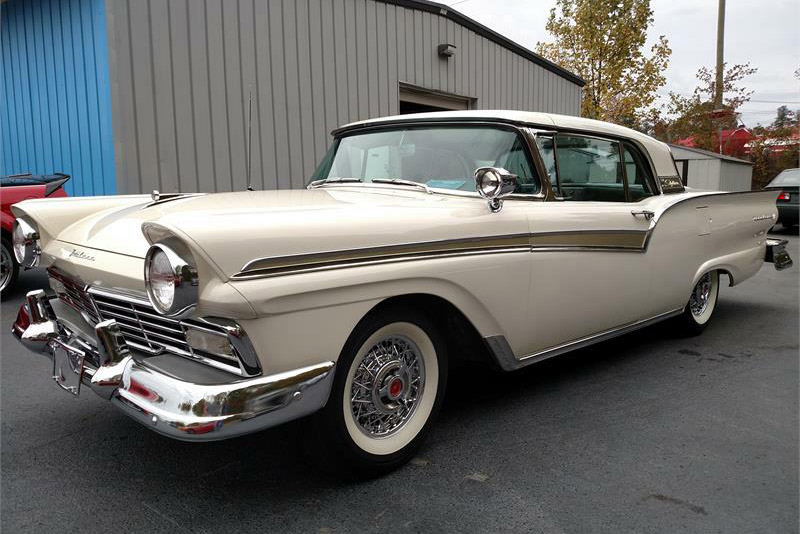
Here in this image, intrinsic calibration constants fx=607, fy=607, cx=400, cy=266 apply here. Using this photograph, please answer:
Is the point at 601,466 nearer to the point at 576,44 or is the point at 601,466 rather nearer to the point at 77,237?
the point at 77,237

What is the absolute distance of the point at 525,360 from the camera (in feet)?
9.92

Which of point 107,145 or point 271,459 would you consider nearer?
point 271,459

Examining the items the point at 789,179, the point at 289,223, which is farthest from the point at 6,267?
the point at 789,179

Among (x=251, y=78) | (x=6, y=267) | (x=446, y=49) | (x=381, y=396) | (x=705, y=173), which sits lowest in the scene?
(x=381, y=396)

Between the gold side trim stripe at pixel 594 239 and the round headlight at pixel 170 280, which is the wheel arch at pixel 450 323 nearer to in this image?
the gold side trim stripe at pixel 594 239

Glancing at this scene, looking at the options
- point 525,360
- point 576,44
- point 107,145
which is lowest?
point 525,360

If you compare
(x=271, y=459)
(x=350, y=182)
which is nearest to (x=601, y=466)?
(x=271, y=459)

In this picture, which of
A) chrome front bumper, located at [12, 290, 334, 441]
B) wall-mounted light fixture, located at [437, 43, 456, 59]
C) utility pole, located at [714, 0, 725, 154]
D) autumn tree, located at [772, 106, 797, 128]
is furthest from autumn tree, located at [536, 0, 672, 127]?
chrome front bumper, located at [12, 290, 334, 441]

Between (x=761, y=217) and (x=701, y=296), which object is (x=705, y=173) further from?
(x=701, y=296)

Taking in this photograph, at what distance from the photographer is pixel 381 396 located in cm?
250

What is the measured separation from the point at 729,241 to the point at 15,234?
4768mm

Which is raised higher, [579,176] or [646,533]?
[579,176]

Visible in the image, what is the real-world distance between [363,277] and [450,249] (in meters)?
0.51

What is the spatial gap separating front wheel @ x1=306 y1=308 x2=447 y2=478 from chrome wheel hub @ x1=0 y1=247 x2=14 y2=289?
16.3ft
